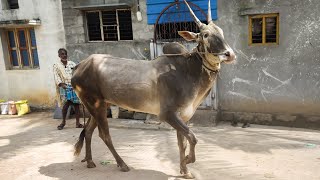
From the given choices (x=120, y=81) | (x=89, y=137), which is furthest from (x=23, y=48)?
(x=120, y=81)

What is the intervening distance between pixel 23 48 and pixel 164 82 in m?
7.12

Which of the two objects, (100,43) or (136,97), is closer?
(136,97)

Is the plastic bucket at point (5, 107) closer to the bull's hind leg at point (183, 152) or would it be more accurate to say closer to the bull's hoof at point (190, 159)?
the bull's hind leg at point (183, 152)

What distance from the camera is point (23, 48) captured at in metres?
9.62

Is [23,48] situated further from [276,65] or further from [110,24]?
[276,65]

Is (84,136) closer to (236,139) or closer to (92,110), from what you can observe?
(92,110)

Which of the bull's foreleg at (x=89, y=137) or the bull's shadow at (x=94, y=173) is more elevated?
the bull's foreleg at (x=89, y=137)

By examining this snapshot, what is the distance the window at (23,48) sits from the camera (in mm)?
9438

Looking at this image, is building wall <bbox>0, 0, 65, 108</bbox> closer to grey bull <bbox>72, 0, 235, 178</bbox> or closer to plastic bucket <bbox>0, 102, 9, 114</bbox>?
plastic bucket <bbox>0, 102, 9, 114</bbox>

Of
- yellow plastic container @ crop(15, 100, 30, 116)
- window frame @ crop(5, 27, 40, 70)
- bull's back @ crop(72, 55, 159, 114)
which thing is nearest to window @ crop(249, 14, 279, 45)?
bull's back @ crop(72, 55, 159, 114)

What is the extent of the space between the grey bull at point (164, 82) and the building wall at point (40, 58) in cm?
474

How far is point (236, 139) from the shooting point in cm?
613

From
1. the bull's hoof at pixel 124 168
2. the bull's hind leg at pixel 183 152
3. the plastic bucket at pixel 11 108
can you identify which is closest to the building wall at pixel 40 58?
the plastic bucket at pixel 11 108

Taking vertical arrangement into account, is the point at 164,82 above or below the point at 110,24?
below
